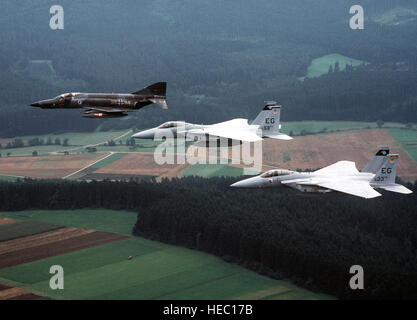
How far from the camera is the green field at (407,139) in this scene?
137363mm

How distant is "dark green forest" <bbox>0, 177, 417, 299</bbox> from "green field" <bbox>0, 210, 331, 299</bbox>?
272cm

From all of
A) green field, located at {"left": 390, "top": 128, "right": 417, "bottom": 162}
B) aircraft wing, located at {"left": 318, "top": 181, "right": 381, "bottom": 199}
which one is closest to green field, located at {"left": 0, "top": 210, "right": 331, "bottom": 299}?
aircraft wing, located at {"left": 318, "top": 181, "right": 381, "bottom": 199}

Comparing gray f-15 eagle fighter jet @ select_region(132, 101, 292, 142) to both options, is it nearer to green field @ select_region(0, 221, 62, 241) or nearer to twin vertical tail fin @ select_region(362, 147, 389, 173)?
twin vertical tail fin @ select_region(362, 147, 389, 173)

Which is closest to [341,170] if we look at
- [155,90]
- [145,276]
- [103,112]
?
[155,90]

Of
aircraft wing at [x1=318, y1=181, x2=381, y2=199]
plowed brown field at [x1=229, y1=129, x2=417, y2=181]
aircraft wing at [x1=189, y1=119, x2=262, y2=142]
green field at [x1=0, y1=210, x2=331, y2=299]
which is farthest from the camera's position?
plowed brown field at [x1=229, y1=129, x2=417, y2=181]

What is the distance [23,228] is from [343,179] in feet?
213

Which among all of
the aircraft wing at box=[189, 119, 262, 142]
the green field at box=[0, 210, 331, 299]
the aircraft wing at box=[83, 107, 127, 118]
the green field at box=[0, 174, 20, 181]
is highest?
the aircraft wing at box=[83, 107, 127, 118]

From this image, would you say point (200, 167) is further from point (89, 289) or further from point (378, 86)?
point (378, 86)

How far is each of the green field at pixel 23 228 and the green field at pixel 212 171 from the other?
2892 centimetres

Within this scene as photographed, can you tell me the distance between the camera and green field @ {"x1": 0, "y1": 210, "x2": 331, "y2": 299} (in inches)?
3312

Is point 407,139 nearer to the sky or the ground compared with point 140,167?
nearer to the sky

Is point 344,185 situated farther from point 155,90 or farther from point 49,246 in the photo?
point 49,246

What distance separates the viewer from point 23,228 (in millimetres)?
107875

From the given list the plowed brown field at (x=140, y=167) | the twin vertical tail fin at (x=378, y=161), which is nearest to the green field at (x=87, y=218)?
the plowed brown field at (x=140, y=167)
